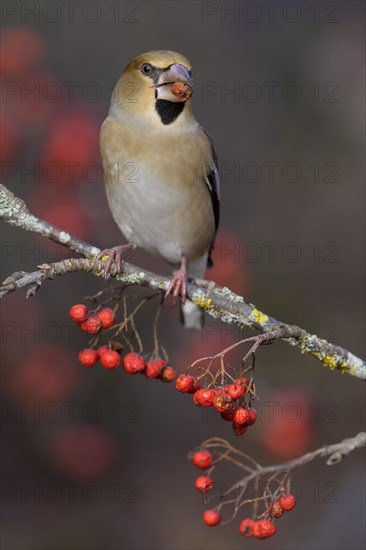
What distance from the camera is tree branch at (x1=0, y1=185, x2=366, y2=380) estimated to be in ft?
8.85

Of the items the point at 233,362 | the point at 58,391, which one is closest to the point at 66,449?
the point at 58,391

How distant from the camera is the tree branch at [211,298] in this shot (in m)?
2.70

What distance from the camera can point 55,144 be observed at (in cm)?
472

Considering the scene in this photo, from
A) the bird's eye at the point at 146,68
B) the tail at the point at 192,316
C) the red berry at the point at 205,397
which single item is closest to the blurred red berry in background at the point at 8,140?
the bird's eye at the point at 146,68

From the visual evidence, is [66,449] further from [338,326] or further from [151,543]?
[338,326]

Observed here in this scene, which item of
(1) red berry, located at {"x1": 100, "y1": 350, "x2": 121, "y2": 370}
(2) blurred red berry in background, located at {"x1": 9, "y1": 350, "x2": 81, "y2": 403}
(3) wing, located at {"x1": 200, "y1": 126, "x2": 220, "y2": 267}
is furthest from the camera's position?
(2) blurred red berry in background, located at {"x1": 9, "y1": 350, "x2": 81, "y2": 403}

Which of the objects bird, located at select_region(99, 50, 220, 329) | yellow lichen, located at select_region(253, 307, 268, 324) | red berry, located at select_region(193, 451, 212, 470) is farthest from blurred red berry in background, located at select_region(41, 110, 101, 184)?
red berry, located at select_region(193, 451, 212, 470)

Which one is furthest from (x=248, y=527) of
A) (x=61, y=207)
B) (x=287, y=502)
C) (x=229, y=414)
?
(x=61, y=207)

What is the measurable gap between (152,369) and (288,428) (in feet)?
6.13

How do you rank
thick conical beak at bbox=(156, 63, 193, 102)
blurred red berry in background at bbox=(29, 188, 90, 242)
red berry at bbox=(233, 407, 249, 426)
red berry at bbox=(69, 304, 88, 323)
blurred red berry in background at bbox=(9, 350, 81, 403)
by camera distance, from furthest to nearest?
blurred red berry in background at bbox=(9, 350, 81, 403)
blurred red berry in background at bbox=(29, 188, 90, 242)
thick conical beak at bbox=(156, 63, 193, 102)
red berry at bbox=(69, 304, 88, 323)
red berry at bbox=(233, 407, 249, 426)

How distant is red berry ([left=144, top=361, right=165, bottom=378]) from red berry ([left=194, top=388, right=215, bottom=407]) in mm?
509

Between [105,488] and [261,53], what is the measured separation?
4081 millimetres

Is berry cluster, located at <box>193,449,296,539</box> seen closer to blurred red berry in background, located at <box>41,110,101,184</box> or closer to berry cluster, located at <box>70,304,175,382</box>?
berry cluster, located at <box>70,304,175,382</box>

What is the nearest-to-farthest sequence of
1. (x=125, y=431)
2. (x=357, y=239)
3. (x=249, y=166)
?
(x=125, y=431)
(x=357, y=239)
(x=249, y=166)
